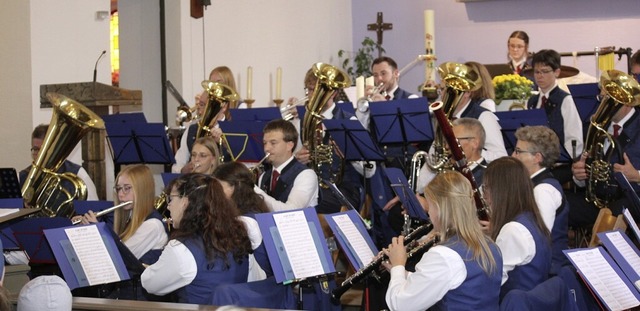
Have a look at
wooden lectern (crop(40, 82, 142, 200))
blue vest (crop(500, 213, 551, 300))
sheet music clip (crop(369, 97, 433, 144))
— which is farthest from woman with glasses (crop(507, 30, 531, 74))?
blue vest (crop(500, 213, 551, 300))

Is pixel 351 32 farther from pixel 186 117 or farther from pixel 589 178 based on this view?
pixel 589 178

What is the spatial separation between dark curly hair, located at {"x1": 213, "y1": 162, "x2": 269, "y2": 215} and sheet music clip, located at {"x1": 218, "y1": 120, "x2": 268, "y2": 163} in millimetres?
1560

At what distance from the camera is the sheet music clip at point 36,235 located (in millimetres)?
5559

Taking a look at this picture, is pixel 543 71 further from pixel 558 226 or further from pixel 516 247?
pixel 516 247

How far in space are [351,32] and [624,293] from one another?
364 inches

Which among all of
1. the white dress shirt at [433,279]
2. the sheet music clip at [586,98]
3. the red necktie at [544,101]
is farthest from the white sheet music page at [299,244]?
the red necktie at [544,101]

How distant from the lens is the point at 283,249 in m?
4.81

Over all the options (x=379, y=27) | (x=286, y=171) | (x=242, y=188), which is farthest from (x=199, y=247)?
(x=379, y=27)

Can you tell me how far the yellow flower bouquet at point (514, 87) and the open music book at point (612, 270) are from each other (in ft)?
11.7

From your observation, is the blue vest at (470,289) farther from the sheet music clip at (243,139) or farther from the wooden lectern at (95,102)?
the wooden lectern at (95,102)

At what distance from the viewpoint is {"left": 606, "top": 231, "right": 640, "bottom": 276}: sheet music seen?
16.3 ft

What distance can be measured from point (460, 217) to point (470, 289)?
30 cm

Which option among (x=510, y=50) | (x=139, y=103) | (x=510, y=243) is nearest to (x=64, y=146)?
(x=139, y=103)

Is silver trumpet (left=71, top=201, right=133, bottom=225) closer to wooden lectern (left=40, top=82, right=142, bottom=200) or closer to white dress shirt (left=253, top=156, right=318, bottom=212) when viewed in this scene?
white dress shirt (left=253, top=156, right=318, bottom=212)
